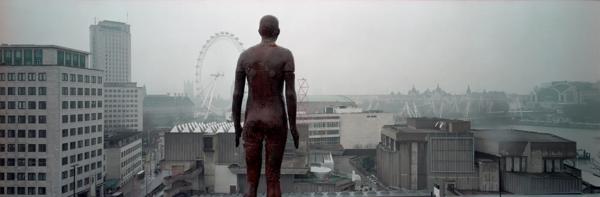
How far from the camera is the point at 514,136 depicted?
682 inches

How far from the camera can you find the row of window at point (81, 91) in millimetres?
16484

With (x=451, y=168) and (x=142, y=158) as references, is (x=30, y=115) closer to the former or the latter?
(x=142, y=158)

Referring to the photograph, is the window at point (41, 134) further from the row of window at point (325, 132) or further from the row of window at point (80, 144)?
the row of window at point (325, 132)

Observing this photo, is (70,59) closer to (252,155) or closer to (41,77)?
(41,77)

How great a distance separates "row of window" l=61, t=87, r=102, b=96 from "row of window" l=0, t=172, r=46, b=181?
3.47 m

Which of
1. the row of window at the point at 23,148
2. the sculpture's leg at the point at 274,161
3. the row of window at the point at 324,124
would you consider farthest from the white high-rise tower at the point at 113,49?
the sculpture's leg at the point at 274,161

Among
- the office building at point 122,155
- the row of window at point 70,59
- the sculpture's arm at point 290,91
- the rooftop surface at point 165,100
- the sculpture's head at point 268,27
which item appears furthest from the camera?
the rooftop surface at point 165,100

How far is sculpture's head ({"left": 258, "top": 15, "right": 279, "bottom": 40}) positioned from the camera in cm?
346

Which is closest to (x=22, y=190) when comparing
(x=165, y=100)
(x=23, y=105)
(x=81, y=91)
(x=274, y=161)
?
(x=23, y=105)

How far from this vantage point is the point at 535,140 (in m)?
16.3

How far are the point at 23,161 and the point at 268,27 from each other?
1701 cm

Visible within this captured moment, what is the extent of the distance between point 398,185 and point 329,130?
1012 centimetres

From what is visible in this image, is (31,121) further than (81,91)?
No

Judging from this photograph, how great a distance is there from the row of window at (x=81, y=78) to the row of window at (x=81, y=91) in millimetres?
384
